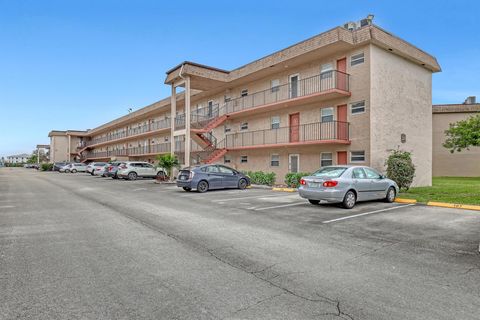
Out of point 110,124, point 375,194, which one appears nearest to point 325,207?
point 375,194

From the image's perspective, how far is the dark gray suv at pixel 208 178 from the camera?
1667 cm

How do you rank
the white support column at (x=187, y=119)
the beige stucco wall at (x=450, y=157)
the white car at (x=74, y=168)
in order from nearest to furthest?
the white support column at (x=187, y=119) < the beige stucco wall at (x=450, y=157) < the white car at (x=74, y=168)

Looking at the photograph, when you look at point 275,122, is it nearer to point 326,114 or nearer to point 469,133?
point 326,114

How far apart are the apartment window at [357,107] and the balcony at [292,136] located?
2.85 ft

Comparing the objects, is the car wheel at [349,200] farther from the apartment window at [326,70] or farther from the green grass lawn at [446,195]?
the apartment window at [326,70]

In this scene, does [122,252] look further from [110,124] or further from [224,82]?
[110,124]

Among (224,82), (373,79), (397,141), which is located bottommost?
(397,141)

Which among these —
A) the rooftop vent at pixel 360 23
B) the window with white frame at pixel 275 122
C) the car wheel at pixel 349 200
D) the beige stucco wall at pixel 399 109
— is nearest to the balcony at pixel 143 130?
the window with white frame at pixel 275 122

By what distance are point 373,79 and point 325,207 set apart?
10.3 meters

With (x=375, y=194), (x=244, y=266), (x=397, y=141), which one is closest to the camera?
(x=244, y=266)

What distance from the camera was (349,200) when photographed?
10.7 meters

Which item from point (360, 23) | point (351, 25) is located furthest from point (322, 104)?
point (360, 23)

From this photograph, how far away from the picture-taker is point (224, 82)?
1047 inches

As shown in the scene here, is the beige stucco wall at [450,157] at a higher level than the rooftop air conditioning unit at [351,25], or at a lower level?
lower
